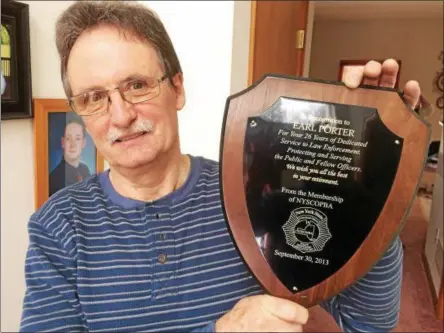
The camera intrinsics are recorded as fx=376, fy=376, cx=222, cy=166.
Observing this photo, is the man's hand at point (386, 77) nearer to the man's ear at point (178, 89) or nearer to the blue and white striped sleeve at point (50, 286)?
the man's ear at point (178, 89)

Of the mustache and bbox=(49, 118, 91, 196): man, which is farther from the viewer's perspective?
bbox=(49, 118, 91, 196): man

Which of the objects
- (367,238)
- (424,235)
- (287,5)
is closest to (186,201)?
(367,238)

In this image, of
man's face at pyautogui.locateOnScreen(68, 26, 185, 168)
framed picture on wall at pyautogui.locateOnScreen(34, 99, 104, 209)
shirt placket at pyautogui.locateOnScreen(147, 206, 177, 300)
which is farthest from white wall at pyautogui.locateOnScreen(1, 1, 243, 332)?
shirt placket at pyautogui.locateOnScreen(147, 206, 177, 300)

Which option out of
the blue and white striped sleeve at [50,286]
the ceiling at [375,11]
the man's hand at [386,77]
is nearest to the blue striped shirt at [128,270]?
the blue and white striped sleeve at [50,286]

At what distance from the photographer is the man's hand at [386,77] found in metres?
0.34

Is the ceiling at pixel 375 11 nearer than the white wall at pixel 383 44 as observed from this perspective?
No

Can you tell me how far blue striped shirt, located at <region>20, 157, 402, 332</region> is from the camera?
0.46 meters

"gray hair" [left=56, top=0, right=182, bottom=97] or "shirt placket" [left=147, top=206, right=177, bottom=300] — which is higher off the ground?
"gray hair" [left=56, top=0, right=182, bottom=97]

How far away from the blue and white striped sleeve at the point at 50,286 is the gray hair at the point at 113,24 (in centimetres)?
19

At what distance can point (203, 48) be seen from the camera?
636mm

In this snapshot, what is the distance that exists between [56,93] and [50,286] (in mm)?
284

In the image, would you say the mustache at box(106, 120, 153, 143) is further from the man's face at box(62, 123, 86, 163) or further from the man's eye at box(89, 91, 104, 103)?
the man's face at box(62, 123, 86, 163)

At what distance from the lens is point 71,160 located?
2.18ft

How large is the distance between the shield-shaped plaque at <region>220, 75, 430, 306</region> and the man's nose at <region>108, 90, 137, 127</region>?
13 cm
